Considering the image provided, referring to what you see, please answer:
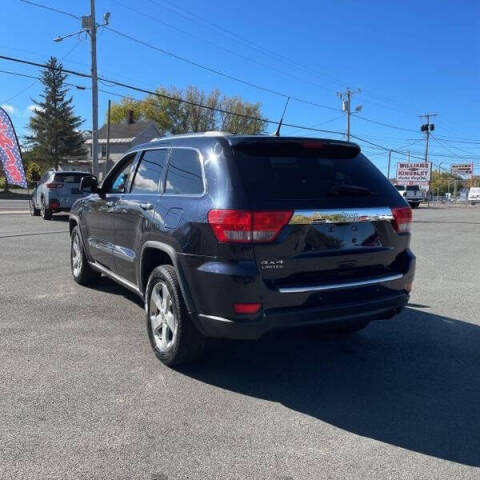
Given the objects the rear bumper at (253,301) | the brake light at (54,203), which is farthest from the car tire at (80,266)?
the brake light at (54,203)

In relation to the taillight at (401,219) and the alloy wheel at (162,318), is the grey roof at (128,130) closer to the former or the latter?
the alloy wheel at (162,318)

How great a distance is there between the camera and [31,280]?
706cm

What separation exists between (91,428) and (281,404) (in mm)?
1260

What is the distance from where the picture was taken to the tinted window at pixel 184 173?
376 cm

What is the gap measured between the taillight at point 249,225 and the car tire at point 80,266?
3657mm

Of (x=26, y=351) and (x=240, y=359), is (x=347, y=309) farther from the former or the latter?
(x=26, y=351)

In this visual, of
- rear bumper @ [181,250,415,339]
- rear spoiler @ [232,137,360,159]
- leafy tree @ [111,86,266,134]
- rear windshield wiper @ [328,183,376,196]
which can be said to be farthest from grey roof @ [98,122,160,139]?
rear bumper @ [181,250,415,339]

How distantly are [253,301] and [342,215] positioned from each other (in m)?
0.91

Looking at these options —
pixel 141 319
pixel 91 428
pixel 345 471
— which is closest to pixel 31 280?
pixel 141 319

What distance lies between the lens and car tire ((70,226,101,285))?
21.4 ft

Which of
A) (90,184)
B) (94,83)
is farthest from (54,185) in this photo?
(94,83)

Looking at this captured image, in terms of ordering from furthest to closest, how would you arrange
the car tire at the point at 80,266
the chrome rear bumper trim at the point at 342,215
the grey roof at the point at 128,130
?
the grey roof at the point at 128,130 < the car tire at the point at 80,266 < the chrome rear bumper trim at the point at 342,215

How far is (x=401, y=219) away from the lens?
3982 mm

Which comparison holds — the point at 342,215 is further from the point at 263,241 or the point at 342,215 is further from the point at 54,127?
the point at 54,127
